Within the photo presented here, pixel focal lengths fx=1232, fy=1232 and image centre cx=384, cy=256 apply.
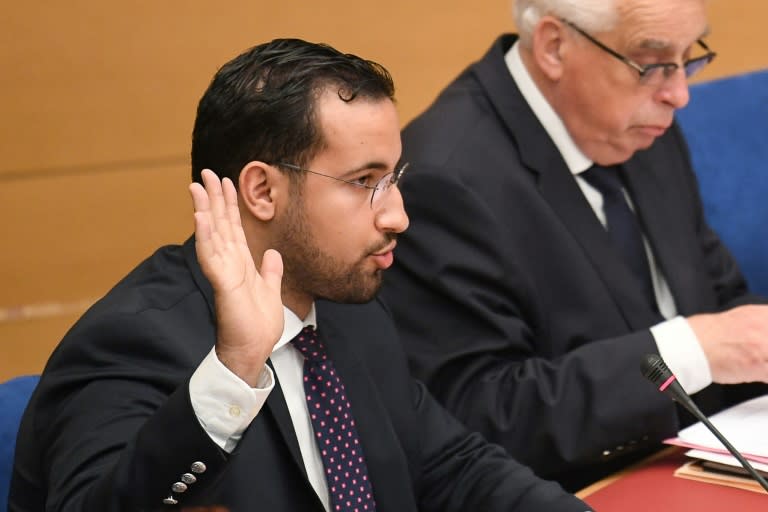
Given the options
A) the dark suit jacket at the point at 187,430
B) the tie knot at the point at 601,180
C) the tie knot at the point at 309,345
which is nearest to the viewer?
the dark suit jacket at the point at 187,430

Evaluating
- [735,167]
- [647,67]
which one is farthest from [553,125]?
[735,167]

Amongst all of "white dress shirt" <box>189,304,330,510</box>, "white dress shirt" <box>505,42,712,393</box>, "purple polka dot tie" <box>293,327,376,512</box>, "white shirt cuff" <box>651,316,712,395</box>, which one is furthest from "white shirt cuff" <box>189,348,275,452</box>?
"white dress shirt" <box>505,42,712,393</box>

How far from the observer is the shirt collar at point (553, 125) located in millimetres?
2350

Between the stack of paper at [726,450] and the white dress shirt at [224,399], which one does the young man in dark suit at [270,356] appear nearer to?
the white dress shirt at [224,399]

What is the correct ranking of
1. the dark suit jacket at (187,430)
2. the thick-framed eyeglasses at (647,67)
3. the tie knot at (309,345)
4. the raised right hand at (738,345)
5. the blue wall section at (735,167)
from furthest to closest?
1. the blue wall section at (735,167)
2. the thick-framed eyeglasses at (647,67)
3. the raised right hand at (738,345)
4. the tie knot at (309,345)
5. the dark suit jacket at (187,430)

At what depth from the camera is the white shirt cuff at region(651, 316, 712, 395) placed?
2031mm

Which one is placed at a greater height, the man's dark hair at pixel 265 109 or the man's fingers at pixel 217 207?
the man's dark hair at pixel 265 109

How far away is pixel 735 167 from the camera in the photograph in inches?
112

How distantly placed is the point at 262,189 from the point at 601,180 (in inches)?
37.4

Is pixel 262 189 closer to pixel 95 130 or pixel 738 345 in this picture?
pixel 738 345

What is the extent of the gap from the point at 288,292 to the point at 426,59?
6.09 feet

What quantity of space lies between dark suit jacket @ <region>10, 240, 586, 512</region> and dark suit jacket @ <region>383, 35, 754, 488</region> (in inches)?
9.1

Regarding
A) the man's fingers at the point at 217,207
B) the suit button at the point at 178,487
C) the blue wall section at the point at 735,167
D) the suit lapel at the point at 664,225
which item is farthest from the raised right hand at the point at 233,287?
the blue wall section at the point at 735,167

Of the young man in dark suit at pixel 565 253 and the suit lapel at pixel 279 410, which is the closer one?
the suit lapel at pixel 279 410
